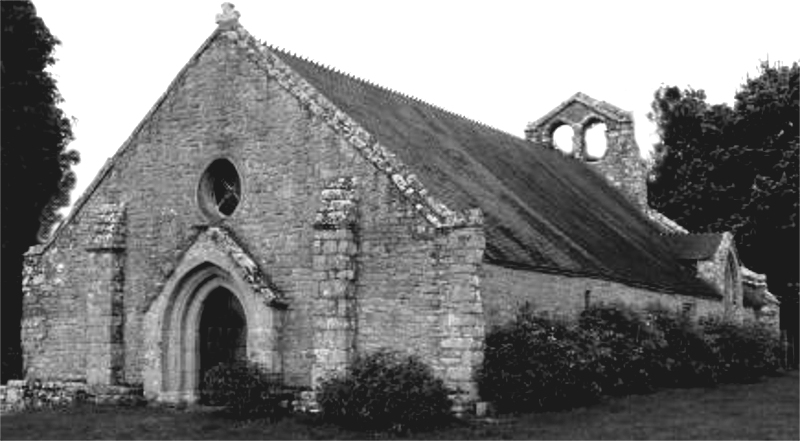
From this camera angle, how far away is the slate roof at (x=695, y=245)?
3231cm

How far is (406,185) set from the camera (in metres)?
19.7

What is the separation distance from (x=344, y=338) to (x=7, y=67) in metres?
15.6

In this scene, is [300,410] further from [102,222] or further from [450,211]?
[102,222]

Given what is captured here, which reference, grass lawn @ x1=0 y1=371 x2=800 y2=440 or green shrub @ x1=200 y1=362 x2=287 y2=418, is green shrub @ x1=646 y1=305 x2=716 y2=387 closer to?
grass lawn @ x1=0 y1=371 x2=800 y2=440

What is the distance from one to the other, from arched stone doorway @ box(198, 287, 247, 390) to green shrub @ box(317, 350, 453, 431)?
12.6ft

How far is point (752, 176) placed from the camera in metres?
41.2

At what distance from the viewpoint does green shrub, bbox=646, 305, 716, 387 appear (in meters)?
25.2

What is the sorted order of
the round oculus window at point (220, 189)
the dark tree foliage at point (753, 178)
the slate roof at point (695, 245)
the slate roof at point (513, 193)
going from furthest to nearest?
the dark tree foliage at point (753, 178) → the slate roof at point (695, 245) → the slate roof at point (513, 193) → the round oculus window at point (220, 189)

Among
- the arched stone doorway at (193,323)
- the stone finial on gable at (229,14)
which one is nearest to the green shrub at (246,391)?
the arched stone doorway at (193,323)

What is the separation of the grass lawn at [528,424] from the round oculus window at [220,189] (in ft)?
13.9

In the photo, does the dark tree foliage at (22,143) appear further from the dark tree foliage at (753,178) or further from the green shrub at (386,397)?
the dark tree foliage at (753,178)

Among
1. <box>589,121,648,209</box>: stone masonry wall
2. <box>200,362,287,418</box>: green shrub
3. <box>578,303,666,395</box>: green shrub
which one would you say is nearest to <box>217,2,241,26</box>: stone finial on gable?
<box>200,362,287,418</box>: green shrub

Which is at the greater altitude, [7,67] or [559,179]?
→ [7,67]

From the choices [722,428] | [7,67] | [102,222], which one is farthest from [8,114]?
[722,428]
